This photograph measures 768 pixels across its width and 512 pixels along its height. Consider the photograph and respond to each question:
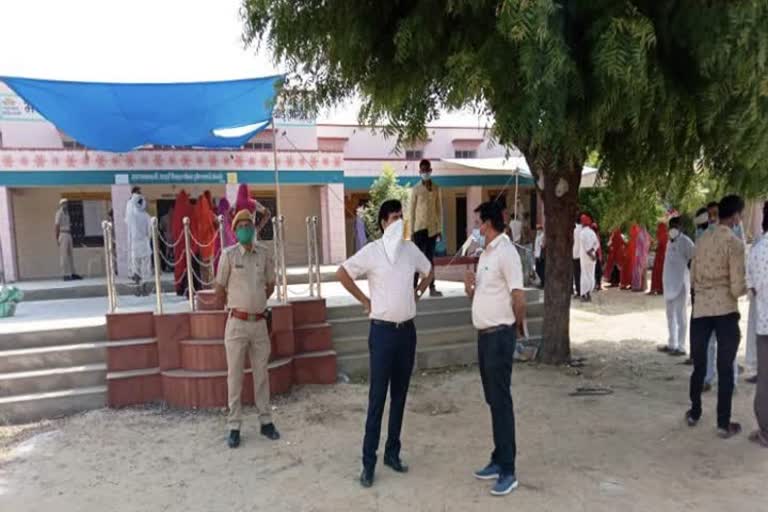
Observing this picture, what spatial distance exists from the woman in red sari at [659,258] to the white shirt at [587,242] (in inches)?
52.5

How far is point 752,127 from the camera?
3500 mm

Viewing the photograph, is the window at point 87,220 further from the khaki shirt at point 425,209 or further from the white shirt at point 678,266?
the white shirt at point 678,266

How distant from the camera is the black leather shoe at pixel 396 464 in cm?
385

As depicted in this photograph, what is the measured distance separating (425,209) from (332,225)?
8408 mm

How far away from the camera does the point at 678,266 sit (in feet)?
21.6

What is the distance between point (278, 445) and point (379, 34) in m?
3.63

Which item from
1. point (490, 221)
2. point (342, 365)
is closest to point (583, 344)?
point (342, 365)

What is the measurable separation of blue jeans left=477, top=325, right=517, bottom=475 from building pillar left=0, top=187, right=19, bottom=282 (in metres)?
13.1

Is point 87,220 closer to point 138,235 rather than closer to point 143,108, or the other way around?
point 138,235

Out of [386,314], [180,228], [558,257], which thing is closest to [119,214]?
[180,228]

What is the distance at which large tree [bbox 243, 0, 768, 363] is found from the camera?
315 cm

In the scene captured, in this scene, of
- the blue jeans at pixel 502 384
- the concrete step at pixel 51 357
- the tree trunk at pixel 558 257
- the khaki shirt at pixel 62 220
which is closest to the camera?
the blue jeans at pixel 502 384

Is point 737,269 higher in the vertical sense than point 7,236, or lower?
lower

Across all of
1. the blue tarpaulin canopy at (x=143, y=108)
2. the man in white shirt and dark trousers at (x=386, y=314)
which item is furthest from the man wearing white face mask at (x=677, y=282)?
the blue tarpaulin canopy at (x=143, y=108)
